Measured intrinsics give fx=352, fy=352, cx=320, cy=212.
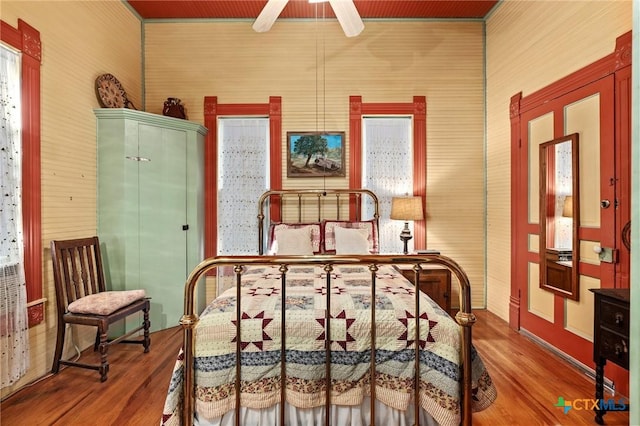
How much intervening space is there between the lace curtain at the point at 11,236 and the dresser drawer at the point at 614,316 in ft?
13.1

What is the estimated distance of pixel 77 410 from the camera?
240cm

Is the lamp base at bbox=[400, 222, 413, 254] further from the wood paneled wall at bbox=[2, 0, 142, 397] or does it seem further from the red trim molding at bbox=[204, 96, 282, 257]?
the wood paneled wall at bbox=[2, 0, 142, 397]

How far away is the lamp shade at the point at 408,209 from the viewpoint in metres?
4.10

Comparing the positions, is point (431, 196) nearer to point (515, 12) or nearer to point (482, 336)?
point (482, 336)

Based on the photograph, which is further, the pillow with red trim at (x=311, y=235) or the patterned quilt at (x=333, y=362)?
the pillow with red trim at (x=311, y=235)

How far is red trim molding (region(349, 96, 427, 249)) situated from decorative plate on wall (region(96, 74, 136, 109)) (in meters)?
2.66

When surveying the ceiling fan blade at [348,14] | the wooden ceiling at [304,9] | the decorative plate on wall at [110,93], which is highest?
the wooden ceiling at [304,9]

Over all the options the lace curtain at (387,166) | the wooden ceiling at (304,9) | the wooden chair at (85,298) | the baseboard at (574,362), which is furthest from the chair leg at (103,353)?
the baseboard at (574,362)

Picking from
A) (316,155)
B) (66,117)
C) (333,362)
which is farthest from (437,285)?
(66,117)

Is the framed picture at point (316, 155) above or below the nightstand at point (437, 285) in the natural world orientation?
above

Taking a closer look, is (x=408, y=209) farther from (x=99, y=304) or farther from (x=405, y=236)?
(x=99, y=304)

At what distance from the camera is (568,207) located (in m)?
3.05

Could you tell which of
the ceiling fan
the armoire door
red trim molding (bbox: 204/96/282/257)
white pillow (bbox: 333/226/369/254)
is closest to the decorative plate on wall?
the armoire door

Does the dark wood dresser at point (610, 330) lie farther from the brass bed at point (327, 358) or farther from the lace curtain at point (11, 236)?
the lace curtain at point (11, 236)
